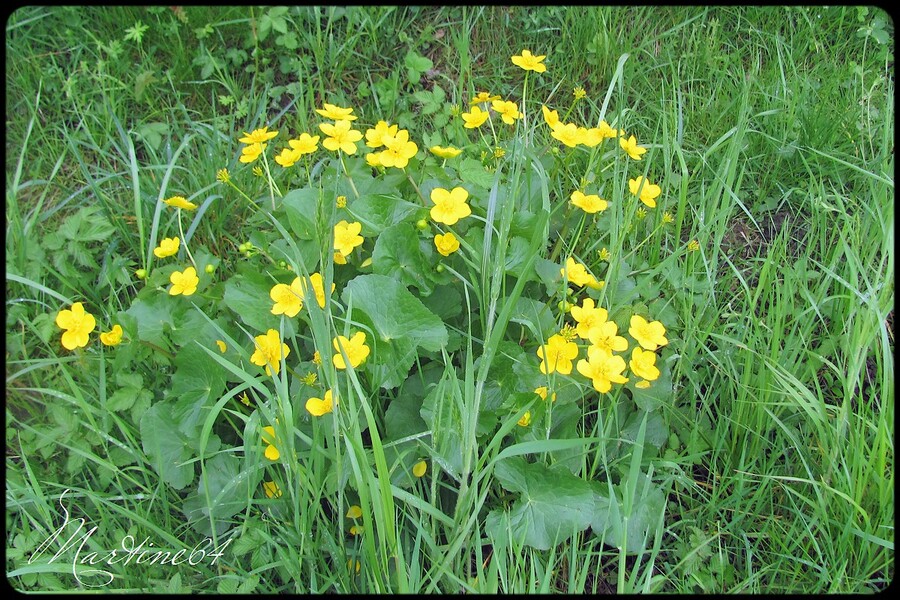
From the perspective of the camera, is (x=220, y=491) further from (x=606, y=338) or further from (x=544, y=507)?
(x=606, y=338)

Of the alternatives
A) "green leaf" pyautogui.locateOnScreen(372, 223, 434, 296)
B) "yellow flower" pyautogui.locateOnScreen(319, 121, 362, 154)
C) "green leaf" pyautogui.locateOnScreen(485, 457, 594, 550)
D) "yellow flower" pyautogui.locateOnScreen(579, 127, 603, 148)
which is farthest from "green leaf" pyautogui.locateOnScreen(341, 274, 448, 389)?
"yellow flower" pyautogui.locateOnScreen(579, 127, 603, 148)

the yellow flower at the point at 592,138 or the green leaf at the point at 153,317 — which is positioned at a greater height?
the yellow flower at the point at 592,138

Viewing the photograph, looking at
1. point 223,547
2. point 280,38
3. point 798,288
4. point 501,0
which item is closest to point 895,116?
point 798,288

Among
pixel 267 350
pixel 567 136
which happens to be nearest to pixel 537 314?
pixel 567 136

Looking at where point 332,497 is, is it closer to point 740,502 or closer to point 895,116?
point 740,502

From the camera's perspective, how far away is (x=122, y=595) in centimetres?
169

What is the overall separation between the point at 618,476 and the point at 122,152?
243cm

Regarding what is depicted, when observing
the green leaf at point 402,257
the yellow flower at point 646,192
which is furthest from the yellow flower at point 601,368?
the yellow flower at point 646,192

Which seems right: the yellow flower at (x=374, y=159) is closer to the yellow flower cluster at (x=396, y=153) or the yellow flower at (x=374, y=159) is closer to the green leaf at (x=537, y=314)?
the yellow flower cluster at (x=396, y=153)

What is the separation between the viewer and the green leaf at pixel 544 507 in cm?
169

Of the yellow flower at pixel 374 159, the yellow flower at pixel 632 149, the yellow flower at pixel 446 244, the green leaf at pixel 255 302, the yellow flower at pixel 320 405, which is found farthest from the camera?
the yellow flower at pixel 632 149

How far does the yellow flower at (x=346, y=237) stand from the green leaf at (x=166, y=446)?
27.3 inches

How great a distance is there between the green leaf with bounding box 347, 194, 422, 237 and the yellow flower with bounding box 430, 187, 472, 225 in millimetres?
100

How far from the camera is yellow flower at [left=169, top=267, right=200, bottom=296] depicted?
2002 millimetres
